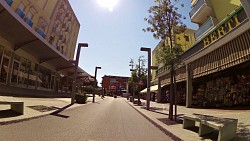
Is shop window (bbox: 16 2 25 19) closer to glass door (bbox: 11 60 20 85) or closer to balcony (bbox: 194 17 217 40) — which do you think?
glass door (bbox: 11 60 20 85)

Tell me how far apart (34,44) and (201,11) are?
18802mm

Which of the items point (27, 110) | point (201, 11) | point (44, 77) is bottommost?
point (27, 110)

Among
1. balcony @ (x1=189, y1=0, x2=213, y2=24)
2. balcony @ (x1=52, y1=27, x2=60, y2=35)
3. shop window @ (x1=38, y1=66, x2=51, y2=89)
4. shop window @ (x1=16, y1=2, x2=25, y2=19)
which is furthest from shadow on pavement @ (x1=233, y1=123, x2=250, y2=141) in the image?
balcony @ (x1=52, y1=27, x2=60, y2=35)

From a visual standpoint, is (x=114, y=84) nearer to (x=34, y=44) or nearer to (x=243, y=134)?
(x=34, y=44)

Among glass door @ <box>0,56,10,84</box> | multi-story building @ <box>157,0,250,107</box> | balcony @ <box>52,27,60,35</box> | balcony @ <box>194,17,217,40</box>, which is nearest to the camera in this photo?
→ multi-story building @ <box>157,0,250,107</box>

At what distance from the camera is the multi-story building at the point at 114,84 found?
135 m

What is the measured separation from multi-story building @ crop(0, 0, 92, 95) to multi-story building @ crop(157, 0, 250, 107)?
12814 millimetres

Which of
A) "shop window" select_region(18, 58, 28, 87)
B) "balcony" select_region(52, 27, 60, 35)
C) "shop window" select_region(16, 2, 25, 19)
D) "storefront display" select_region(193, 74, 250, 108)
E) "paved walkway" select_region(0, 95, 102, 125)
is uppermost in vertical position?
"balcony" select_region(52, 27, 60, 35)

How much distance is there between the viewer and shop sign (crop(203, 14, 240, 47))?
14.0 meters

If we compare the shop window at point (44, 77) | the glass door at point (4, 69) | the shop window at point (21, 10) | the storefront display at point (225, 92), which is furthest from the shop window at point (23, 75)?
the storefront display at point (225, 92)

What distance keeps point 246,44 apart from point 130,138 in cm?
951

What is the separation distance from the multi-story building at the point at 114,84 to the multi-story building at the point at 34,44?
8612 cm

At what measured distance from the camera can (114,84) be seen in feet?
465

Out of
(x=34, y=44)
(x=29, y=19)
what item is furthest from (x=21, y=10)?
(x=34, y=44)
